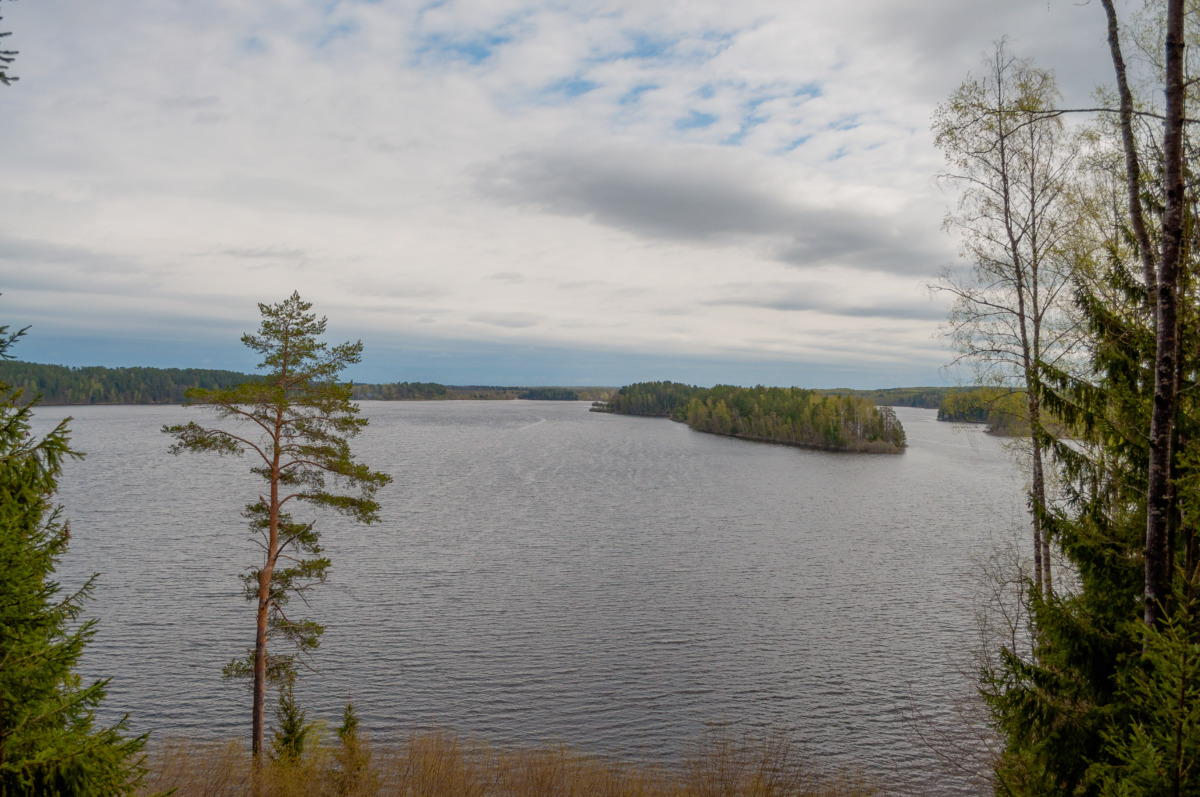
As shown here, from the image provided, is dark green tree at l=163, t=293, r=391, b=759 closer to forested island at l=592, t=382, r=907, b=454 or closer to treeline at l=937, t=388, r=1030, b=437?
treeline at l=937, t=388, r=1030, b=437

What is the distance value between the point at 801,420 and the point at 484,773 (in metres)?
98.7

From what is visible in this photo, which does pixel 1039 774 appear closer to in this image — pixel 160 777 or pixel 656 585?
pixel 160 777

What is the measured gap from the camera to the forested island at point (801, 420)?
10025 centimetres

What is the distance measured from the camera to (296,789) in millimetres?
13883

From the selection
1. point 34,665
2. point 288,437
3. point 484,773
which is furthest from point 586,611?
point 34,665

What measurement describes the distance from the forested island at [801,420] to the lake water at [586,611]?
4019 centimetres

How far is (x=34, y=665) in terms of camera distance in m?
5.01

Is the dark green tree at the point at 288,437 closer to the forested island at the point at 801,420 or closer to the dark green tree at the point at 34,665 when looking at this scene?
the dark green tree at the point at 34,665

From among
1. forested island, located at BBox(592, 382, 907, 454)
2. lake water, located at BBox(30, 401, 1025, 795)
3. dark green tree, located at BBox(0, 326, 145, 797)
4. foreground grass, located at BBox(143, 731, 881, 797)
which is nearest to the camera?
dark green tree, located at BBox(0, 326, 145, 797)

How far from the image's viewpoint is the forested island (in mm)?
100250

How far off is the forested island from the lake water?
40189 millimetres

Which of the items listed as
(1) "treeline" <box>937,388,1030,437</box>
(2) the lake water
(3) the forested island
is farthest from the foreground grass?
(3) the forested island

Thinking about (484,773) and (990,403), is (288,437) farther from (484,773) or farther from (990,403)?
(990,403)

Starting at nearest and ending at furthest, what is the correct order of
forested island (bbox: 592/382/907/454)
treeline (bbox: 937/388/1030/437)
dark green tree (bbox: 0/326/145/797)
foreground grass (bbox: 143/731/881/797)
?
dark green tree (bbox: 0/326/145/797)
treeline (bbox: 937/388/1030/437)
foreground grass (bbox: 143/731/881/797)
forested island (bbox: 592/382/907/454)
